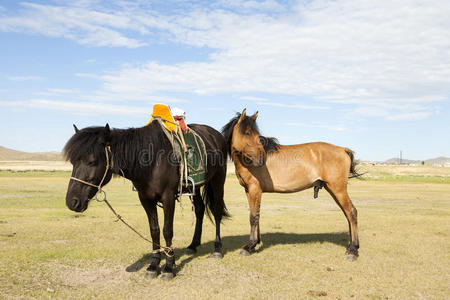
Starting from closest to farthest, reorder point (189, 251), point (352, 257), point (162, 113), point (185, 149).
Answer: point (185, 149)
point (162, 113)
point (352, 257)
point (189, 251)

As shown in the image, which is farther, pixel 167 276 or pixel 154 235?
pixel 154 235

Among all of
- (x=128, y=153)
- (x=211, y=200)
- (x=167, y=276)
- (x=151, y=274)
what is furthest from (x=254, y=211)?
(x=128, y=153)

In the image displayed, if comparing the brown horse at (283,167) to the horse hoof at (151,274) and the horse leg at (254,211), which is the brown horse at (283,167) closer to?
the horse leg at (254,211)

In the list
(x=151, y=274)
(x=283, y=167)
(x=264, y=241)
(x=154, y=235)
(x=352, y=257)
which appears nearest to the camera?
(x=151, y=274)

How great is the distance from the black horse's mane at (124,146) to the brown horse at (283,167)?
1.81 meters

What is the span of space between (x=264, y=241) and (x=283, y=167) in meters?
2.22

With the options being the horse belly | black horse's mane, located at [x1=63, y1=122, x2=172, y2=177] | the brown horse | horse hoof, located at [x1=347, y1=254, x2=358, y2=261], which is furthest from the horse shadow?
black horse's mane, located at [x1=63, y1=122, x2=172, y2=177]

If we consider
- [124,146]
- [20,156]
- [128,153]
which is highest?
[124,146]

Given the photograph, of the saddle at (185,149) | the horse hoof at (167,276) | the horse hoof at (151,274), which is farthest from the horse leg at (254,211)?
the horse hoof at (151,274)

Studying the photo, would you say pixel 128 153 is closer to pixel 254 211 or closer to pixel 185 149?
pixel 185 149

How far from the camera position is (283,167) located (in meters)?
7.36

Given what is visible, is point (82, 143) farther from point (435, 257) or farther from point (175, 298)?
point (435, 257)

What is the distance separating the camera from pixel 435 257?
22.3 feet

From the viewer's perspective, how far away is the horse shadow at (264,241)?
21.5 ft
